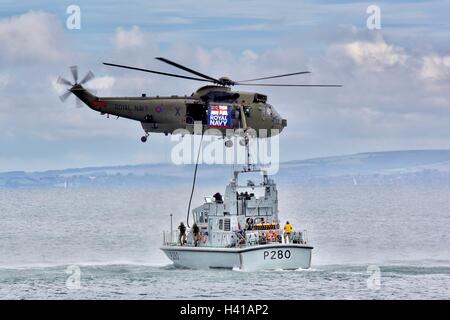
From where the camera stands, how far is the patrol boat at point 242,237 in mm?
58531

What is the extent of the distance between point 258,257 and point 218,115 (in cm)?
1225

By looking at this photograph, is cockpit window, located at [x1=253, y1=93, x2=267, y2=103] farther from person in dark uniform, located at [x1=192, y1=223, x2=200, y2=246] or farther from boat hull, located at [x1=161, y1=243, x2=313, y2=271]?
boat hull, located at [x1=161, y1=243, x2=313, y2=271]

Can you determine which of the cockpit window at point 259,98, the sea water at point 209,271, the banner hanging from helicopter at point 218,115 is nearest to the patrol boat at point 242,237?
the sea water at point 209,271

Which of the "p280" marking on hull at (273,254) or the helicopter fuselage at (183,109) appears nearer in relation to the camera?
the "p280" marking on hull at (273,254)

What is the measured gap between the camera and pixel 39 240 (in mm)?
97188

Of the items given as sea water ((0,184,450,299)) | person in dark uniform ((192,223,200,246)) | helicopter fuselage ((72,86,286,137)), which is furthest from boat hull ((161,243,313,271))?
helicopter fuselage ((72,86,286,137))

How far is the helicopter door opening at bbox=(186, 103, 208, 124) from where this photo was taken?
67875 mm

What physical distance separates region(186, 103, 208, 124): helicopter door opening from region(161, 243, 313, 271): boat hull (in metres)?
10.3

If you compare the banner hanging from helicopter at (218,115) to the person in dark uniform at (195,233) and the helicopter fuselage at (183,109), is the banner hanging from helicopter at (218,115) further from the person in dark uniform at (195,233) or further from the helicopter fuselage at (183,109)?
the person in dark uniform at (195,233)

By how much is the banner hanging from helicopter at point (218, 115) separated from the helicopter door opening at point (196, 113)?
0.34m

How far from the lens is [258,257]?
58375 mm
